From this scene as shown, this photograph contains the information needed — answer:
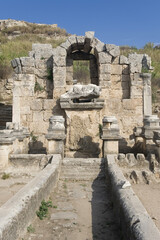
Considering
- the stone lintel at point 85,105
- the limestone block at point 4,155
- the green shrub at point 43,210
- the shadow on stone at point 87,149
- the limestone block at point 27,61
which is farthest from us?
the limestone block at point 27,61

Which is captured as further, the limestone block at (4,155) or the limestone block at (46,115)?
the limestone block at (46,115)

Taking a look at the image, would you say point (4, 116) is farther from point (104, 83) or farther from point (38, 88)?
point (104, 83)

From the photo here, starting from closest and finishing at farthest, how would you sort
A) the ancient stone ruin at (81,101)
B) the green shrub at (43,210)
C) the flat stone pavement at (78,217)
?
the flat stone pavement at (78,217)
the green shrub at (43,210)
the ancient stone ruin at (81,101)

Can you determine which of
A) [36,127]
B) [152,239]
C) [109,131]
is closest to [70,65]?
[36,127]

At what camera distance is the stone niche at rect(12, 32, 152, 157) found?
9.59 meters

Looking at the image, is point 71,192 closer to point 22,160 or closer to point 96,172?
point 96,172

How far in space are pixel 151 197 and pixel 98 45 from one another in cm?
706

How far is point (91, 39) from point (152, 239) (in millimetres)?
8820

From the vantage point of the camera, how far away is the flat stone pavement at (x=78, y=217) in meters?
3.30

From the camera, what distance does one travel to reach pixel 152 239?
2.22 metres

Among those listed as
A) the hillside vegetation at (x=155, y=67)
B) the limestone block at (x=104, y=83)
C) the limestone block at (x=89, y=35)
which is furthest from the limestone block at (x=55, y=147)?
the hillside vegetation at (x=155, y=67)

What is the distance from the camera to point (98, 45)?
9.95 metres

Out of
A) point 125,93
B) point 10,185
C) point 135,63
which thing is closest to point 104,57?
point 135,63

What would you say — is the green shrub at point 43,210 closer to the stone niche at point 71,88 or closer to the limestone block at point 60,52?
the stone niche at point 71,88
